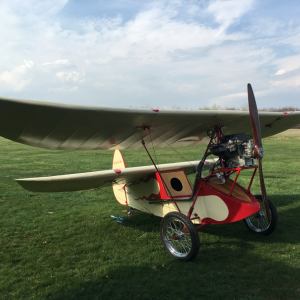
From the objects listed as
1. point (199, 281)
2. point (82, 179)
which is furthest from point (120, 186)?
point (199, 281)

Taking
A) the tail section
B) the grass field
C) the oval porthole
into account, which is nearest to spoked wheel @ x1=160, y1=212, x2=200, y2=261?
the grass field

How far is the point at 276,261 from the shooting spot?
177 inches

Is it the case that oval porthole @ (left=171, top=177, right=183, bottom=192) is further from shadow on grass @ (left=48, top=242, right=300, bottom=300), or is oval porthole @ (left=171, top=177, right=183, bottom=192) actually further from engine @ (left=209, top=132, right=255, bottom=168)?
shadow on grass @ (left=48, top=242, right=300, bottom=300)

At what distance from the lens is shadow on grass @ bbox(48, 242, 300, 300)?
141 inches

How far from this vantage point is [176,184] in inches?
232

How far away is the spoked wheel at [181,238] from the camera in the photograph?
14.5 ft

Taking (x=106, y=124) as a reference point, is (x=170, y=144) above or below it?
below

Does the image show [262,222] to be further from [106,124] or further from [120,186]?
[106,124]

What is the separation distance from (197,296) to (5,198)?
281 inches

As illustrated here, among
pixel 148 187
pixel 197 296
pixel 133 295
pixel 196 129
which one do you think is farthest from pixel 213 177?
pixel 133 295

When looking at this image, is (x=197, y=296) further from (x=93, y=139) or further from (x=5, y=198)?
(x=5, y=198)

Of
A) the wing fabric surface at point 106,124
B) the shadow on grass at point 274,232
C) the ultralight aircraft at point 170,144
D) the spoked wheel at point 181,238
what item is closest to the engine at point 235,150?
the ultralight aircraft at point 170,144

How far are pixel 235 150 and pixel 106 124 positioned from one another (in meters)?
2.27

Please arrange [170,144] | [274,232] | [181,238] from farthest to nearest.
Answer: [170,144], [274,232], [181,238]
